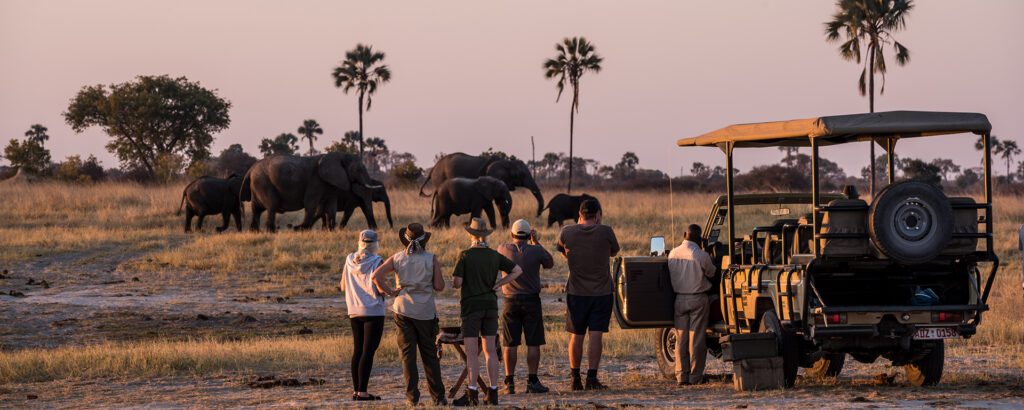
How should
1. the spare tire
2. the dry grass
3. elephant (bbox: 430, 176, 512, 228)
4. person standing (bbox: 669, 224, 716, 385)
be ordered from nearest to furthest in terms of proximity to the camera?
the spare tire
person standing (bbox: 669, 224, 716, 385)
the dry grass
elephant (bbox: 430, 176, 512, 228)

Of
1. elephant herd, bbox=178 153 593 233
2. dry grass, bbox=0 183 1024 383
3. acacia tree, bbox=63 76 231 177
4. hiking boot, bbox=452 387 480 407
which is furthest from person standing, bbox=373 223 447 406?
acacia tree, bbox=63 76 231 177

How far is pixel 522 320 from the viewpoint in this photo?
536 inches

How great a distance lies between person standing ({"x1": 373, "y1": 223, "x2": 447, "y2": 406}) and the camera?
1234 cm

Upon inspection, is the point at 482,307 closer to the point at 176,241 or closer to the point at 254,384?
the point at 254,384

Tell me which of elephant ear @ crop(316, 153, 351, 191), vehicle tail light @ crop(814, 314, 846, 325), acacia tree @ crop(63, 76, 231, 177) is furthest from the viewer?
acacia tree @ crop(63, 76, 231, 177)

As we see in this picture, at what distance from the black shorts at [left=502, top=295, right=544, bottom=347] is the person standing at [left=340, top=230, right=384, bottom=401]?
1.28 m

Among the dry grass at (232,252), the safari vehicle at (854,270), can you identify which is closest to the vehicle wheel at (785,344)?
the safari vehicle at (854,270)

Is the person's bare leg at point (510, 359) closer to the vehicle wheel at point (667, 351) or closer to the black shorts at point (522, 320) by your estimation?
the black shorts at point (522, 320)

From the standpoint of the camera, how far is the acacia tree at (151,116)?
77438mm

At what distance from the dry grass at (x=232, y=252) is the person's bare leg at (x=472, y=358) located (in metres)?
4.00

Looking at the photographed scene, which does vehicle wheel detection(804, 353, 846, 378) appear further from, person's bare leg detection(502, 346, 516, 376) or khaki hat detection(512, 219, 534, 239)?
khaki hat detection(512, 219, 534, 239)

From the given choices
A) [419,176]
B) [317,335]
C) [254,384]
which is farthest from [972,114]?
[419,176]

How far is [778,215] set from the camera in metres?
14.7

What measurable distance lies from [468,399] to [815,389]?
3186 mm
